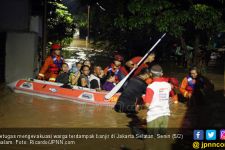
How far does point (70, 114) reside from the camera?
10.9m

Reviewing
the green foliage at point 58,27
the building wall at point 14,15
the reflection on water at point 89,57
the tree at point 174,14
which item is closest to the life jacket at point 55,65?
the building wall at point 14,15

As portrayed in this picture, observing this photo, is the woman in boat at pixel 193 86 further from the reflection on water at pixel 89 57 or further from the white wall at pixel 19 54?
the reflection on water at pixel 89 57

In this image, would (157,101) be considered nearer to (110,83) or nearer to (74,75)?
(110,83)

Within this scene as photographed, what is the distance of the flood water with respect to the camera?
32.7ft

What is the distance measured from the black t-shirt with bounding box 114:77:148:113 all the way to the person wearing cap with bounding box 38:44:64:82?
14.4 feet

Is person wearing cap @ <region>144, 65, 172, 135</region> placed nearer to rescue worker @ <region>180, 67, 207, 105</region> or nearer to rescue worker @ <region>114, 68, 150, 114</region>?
rescue worker @ <region>114, 68, 150, 114</region>

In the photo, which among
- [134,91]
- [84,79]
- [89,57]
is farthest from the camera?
[89,57]

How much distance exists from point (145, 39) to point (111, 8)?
5.15 m

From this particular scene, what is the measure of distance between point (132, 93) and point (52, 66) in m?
5.41

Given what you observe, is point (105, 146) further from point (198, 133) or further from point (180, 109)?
point (180, 109)

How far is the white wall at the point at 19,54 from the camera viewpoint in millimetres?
14984

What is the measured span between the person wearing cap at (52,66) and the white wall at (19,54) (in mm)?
1954

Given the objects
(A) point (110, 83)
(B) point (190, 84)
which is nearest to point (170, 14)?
(B) point (190, 84)

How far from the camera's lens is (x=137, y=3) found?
14.8 metres
